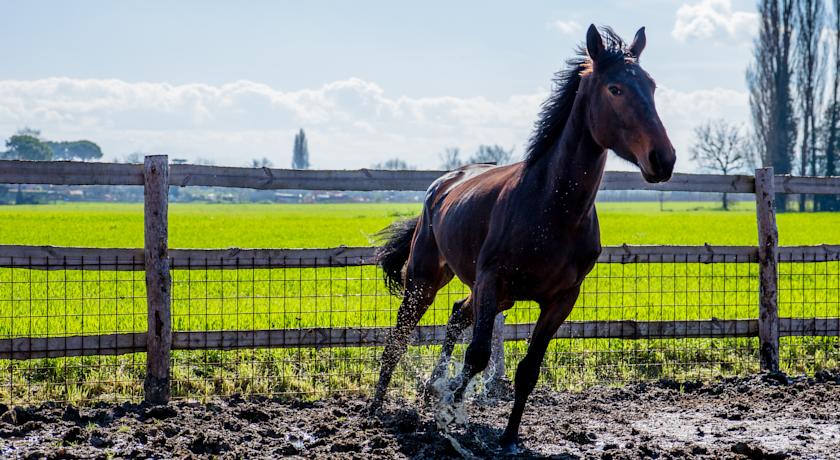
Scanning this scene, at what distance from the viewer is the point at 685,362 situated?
25.4ft

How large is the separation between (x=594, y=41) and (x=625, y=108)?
470 millimetres

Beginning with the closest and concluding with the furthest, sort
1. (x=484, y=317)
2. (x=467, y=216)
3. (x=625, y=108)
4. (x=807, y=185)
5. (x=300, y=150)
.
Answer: (x=625, y=108) < (x=484, y=317) < (x=467, y=216) < (x=807, y=185) < (x=300, y=150)

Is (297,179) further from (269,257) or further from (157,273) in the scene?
(157,273)

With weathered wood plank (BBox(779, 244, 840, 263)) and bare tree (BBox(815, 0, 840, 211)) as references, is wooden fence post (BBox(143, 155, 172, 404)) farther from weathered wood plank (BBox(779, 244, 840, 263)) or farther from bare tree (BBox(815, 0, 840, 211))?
bare tree (BBox(815, 0, 840, 211))

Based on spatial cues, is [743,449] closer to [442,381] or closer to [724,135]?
[442,381]

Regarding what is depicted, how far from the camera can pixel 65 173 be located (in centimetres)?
619

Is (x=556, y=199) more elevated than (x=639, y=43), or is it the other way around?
(x=639, y=43)

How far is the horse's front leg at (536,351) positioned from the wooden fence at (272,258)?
1.38m

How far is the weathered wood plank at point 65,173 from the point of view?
611cm

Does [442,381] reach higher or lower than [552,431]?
higher

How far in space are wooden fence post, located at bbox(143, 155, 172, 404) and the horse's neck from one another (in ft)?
10.2

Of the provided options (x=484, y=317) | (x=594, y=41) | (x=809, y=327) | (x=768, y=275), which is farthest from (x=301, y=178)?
(x=809, y=327)

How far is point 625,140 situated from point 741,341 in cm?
505

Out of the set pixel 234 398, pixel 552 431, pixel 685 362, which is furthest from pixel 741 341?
pixel 234 398
